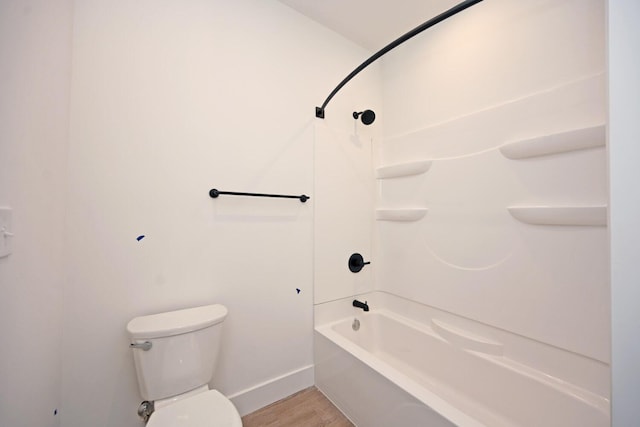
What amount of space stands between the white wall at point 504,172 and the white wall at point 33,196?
190 cm

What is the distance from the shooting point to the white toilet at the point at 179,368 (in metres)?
0.92

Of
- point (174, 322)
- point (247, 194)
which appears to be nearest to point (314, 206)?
point (247, 194)

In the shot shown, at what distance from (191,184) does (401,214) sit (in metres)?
1.43

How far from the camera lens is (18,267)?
0.76 metres

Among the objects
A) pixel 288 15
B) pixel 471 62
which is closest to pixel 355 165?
pixel 471 62

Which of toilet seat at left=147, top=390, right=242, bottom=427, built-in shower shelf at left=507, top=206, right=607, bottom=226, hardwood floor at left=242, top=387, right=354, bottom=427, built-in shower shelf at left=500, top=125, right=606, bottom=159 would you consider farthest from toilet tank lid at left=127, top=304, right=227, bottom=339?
built-in shower shelf at left=500, top=125, right=606, bottom=159

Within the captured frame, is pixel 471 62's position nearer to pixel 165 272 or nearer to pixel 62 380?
pixel 165 272

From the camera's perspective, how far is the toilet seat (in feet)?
2.91

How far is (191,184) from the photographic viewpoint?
1272 mm

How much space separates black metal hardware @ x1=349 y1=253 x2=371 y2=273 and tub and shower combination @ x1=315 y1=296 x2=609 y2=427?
1.13ft

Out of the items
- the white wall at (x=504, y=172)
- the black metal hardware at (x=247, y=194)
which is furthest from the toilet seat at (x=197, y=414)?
the white wall at (x=504, y=172)

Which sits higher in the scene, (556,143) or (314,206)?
(556,143)

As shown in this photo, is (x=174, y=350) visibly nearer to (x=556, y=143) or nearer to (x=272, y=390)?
(x=272, y=390)

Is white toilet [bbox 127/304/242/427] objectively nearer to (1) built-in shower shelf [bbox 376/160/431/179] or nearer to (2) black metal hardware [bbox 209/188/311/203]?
(2) black metal hardware [bbox 209/188/311/203]
